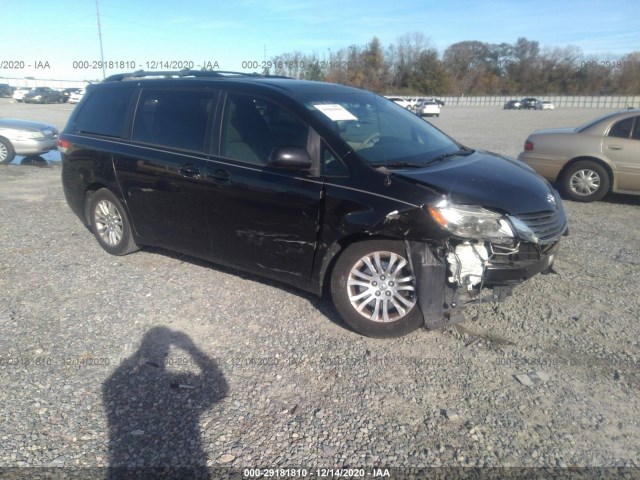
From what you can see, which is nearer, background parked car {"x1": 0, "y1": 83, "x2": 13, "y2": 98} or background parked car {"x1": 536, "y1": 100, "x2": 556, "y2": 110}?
background parked car {"x1": 536, "y1": 100, "x2": 556, "y2": 110}

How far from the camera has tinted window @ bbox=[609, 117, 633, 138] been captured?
7.98m

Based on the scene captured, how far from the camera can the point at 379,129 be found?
454cm

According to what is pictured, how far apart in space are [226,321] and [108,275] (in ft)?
5.66

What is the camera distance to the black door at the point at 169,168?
15.1 feet

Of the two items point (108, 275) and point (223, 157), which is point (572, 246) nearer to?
point (223, 157)

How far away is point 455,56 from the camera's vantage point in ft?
278

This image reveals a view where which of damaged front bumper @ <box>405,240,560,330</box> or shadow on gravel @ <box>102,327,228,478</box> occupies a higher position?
damaged front bumper @ <box>405,240,560,330</box>

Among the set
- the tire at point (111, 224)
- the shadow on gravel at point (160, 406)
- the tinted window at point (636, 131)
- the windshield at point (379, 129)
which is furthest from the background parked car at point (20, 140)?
the tinted window at point (636, 131)

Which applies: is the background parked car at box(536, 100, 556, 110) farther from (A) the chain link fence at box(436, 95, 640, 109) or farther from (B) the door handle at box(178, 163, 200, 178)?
(B) the door handle at box(178, 163, 200, 178)

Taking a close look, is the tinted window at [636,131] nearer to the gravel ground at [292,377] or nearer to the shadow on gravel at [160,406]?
the gravel ground at [292,377]

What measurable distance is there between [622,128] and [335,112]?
6.05 meters

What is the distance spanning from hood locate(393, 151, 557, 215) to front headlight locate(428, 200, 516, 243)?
0.06 meters

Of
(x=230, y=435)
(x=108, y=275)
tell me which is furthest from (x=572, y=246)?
(x=108, y=275)

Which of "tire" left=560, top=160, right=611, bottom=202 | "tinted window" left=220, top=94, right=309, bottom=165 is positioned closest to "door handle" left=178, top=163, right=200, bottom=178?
"tinted window" left=220, top=94, right=309, bottom=165
